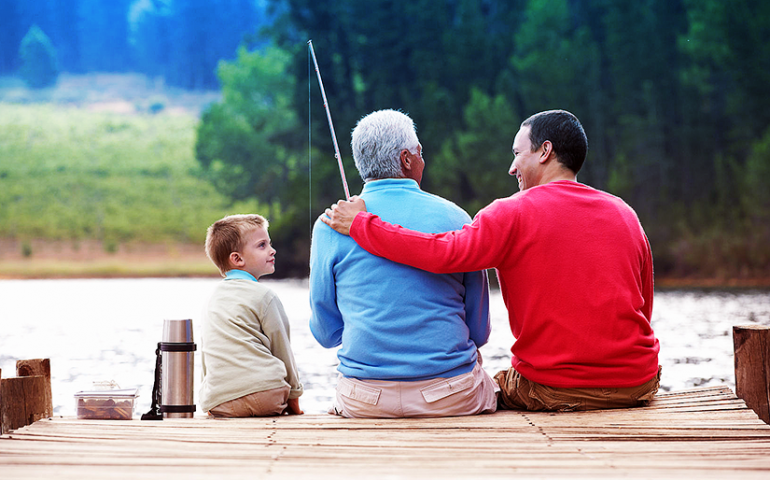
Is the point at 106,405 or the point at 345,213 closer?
the point at 345,213

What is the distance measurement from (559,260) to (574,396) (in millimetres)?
446

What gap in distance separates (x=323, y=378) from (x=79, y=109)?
115ft

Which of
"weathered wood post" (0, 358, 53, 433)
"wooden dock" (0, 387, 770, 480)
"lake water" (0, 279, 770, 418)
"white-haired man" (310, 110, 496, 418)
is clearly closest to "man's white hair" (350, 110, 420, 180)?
"white-haired man" (310, 110, 496, 418)

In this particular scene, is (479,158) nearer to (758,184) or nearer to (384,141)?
(758,184)

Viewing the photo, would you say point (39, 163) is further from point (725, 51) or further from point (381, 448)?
point (381, 448)

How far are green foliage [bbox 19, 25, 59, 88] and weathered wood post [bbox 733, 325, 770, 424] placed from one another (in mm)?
41981

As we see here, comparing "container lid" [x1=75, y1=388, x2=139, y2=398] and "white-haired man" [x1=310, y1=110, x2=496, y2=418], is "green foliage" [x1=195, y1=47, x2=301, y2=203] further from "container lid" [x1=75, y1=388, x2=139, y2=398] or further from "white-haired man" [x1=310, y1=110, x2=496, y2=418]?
"white-haired man" [x1=310, y1=110, x2=496, y2=418]

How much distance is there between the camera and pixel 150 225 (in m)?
36.4

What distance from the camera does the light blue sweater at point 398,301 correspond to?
7.66ft

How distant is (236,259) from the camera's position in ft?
9.20

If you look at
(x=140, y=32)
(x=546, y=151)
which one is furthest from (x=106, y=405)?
(x=140, y=32)

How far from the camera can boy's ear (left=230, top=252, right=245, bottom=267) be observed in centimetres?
280

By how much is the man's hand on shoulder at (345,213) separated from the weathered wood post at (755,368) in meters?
1.51

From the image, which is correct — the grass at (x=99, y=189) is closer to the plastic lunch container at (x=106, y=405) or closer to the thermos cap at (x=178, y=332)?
the thermos cap at (x=178, y=332)
